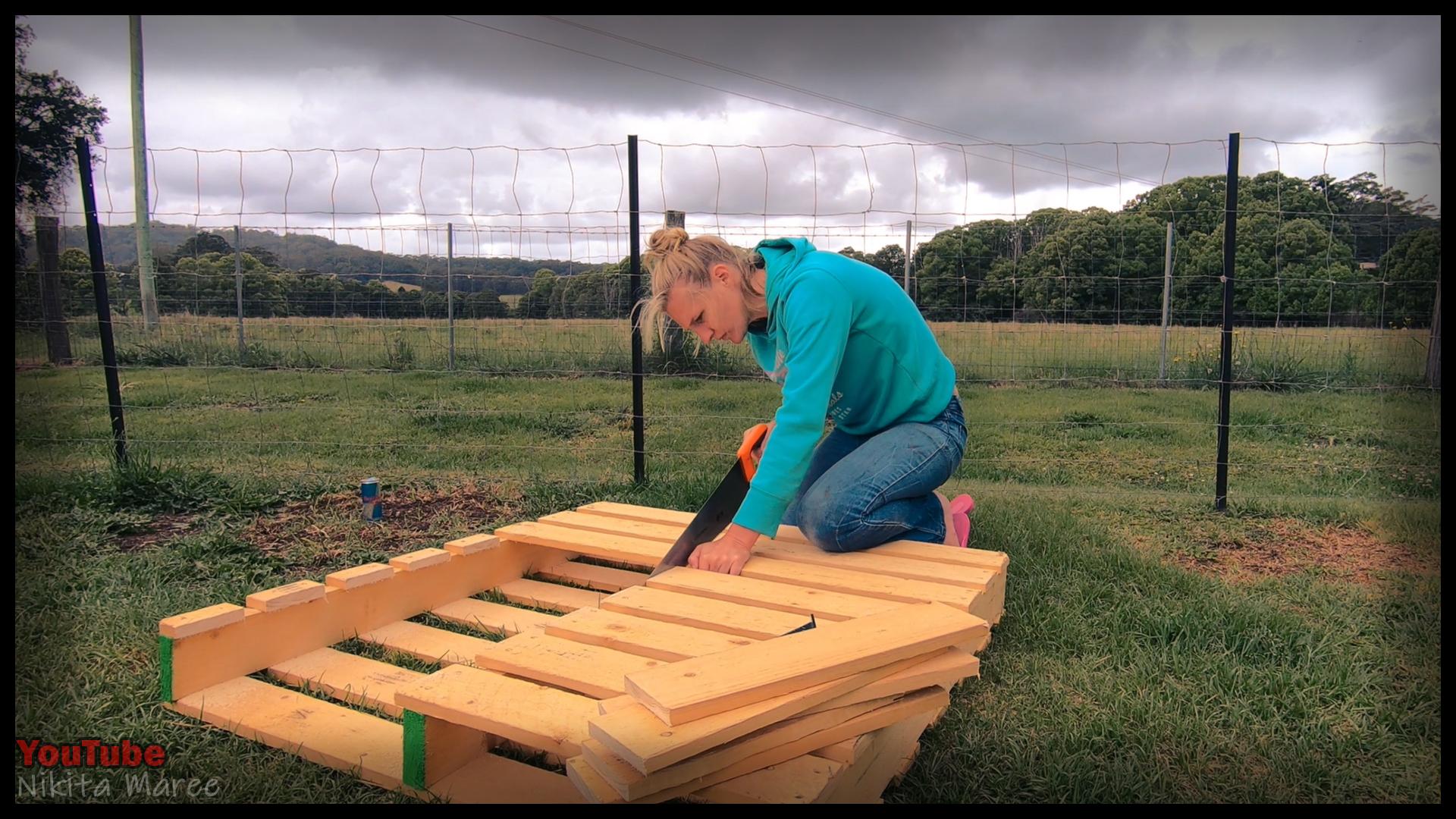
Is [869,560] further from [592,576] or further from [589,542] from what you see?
[592,576]

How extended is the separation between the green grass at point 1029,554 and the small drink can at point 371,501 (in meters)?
0.14

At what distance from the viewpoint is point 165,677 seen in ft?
8.28

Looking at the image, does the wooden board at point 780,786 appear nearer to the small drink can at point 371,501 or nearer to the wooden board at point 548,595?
the wooden board at point 548,595

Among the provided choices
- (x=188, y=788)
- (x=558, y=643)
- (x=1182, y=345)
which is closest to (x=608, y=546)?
(x=558, y=643)

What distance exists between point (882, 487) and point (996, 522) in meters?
1.48

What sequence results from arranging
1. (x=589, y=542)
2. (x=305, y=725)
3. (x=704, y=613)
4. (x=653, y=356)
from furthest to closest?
(x=653, y=356), (x=589, y=542), (x=704, y=613), (x=305, y=725)

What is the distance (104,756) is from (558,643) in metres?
1.16

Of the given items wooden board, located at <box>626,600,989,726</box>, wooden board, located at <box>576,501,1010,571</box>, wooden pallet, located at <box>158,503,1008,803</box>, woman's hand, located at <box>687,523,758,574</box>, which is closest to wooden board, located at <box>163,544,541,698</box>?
wooden pallet, located at <box>158,503,1008,803</box>

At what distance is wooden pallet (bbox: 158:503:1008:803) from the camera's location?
79.3 inches

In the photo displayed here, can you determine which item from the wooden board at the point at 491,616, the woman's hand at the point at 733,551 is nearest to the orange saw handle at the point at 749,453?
the woman's hand at the point at 733,551

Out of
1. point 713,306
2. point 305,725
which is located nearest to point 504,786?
point 305,725

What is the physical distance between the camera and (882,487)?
3094 mm

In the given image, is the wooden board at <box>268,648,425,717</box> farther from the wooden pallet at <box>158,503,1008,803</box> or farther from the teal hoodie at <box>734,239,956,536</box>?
the teal hoodie at <box>734,239,956,536</box>

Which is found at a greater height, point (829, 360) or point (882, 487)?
point (829, 360)
